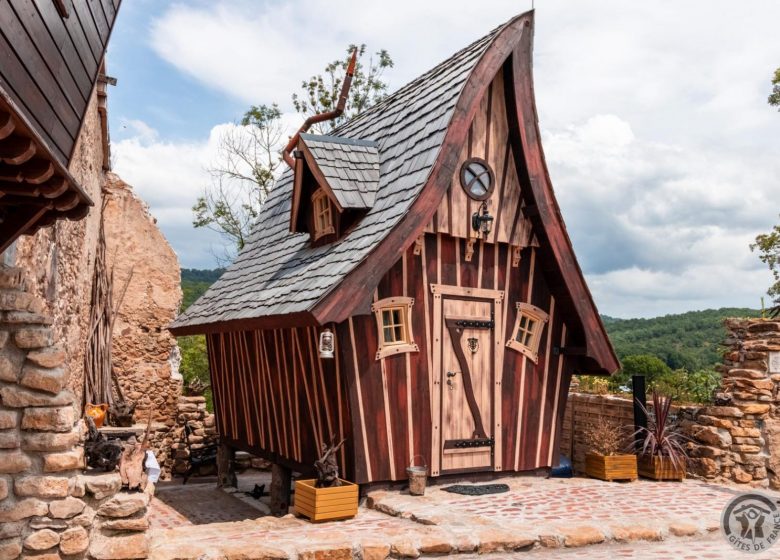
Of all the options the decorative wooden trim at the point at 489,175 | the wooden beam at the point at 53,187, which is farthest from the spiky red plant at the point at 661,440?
the wooden beam at the point at 53,187

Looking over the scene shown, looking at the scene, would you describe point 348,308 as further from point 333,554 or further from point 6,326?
point 6,326

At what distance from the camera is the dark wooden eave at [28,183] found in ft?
12.8

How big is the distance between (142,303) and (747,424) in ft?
41.3

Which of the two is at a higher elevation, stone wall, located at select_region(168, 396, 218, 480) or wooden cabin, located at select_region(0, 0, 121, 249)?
wooden cabin, located at select_region(0, 0, 121, 249)

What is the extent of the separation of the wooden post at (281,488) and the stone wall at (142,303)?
6342 mm

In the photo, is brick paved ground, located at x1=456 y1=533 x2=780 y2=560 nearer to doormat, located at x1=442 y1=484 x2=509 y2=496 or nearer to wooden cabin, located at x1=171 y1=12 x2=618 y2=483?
doormat, located at x1=442 y1=484 x2=509 y2=496

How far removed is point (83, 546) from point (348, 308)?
338 centimetres

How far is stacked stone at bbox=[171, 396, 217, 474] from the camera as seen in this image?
15594mm

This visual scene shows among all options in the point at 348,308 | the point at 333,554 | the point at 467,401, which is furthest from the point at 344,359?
Answer: the point at 333,554

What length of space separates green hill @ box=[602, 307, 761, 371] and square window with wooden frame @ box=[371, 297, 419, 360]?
1909 cm

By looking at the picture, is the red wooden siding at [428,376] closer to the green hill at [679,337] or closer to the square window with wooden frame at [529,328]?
the square window with wooden frame at [529,328]

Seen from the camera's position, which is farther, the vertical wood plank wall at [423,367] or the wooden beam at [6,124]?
the vertical wood plank wall at [423,367]

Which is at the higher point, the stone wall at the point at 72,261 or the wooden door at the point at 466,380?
the stone wall at the point at 72,261

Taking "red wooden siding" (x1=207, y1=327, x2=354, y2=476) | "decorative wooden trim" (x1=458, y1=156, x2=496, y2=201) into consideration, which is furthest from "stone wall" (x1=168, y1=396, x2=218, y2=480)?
"decorative wooden trim" (x1=458, y1=156, x2=496, y2=201)
